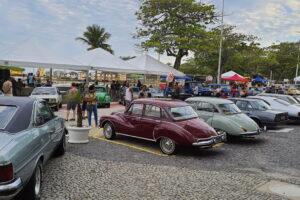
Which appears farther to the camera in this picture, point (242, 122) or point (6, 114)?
point (242, 122)

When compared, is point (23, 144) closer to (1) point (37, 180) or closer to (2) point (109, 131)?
(1) point (37, 180)

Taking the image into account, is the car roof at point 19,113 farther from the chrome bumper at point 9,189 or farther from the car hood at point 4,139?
the chrome bumper at point 9,189

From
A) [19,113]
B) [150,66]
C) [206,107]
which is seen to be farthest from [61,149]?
[150,66]

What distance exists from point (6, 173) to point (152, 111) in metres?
6.24

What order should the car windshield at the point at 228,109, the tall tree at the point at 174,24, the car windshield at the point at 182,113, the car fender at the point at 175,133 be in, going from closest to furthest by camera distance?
the car fender at the point at 175,133 < the car windshield at the point at 182,113 < the car windshield at the point at 228,109 < the tall tree at the point at 174,24

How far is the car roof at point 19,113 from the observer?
580cm

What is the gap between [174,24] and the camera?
36.4m

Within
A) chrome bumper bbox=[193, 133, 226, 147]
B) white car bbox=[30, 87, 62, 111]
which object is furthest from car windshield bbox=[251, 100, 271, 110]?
white car bbox=[30, 87, 62, 111]

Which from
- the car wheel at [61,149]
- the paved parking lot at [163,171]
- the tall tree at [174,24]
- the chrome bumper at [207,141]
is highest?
the tall tree at [174,24]

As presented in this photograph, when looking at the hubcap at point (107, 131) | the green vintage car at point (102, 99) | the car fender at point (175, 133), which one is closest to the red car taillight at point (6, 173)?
the car fender at point (175, 133)

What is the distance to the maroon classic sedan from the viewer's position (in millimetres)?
9875

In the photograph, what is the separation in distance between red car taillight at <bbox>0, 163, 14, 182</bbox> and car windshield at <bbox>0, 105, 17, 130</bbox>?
3.66ft

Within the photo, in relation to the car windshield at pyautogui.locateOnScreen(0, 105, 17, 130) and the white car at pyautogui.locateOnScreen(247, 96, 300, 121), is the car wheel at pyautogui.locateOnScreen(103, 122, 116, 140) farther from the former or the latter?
the white car at pyautogui.locateOnScreen(247, 96, 300, 121)

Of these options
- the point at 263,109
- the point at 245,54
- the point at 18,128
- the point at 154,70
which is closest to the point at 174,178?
the point at 18,128
